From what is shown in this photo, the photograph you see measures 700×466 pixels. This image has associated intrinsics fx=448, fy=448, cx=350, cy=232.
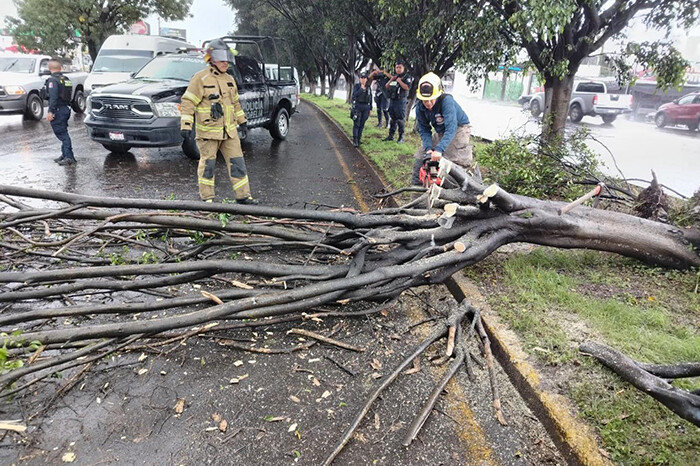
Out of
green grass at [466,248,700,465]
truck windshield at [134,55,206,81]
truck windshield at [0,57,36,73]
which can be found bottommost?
green grass at [466,248,700,465]

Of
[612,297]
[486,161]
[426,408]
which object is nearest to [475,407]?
[426,408]

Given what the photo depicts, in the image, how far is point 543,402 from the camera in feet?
8.75

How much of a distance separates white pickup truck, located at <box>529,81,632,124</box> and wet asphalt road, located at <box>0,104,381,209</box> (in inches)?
498

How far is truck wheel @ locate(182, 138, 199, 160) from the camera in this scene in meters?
9.04

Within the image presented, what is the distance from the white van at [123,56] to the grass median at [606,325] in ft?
46.4

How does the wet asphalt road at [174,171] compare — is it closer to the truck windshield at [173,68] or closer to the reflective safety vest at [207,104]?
the reflective safety vest at [207,104]

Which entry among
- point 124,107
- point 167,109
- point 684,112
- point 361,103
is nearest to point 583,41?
point 361,103

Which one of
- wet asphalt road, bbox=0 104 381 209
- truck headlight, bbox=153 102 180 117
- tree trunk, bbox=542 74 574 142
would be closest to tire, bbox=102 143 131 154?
wet asphalt road, bbox=0 104 381 209

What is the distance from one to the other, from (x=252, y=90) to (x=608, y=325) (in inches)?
358

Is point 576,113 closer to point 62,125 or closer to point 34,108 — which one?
point 62,125

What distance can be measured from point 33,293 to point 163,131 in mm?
5884

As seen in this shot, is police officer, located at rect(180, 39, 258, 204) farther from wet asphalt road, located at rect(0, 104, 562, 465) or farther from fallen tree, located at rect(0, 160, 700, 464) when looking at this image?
wet asphalt road, located at rect(0, 104, 562, 465)

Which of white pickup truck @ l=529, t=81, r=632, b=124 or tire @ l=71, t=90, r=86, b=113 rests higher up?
white pickup truck @ l=529, t=81, r=632, b=124

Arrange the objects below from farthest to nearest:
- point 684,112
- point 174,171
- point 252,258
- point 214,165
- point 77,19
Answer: point 77,19 < point 684,112 < point 174,171 < point 214,165 < point 252,258
